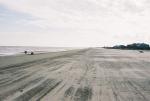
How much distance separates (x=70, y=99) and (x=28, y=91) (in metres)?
2.20

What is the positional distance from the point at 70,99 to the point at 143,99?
2.61 metres

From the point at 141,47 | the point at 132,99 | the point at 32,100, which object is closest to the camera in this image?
the point at 32,100

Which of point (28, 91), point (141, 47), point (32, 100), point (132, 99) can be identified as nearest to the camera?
point (32, 100)

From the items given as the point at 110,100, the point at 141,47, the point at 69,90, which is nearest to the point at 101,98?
the point at 110,100

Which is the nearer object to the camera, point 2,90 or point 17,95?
point 17,95

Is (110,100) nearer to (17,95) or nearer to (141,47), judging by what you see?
(17,95)

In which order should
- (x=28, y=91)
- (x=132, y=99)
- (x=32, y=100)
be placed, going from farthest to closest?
(x=28, y=91)
(x=132, y=99)
(x=32, y=100)

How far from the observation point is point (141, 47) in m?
156

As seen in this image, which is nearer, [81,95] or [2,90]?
[81,95]

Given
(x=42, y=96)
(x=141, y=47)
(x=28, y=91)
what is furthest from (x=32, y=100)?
(x=141, y=47)

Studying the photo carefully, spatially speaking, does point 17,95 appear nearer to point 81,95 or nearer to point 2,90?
point 2,90

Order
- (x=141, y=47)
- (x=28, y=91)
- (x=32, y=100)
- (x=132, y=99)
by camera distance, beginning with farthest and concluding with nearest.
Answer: (x=141, y=47), (x=28, y=91), (x=132, y=99), (x=32, y=100)

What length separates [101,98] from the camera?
9.14 metres

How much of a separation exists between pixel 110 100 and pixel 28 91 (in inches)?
132
